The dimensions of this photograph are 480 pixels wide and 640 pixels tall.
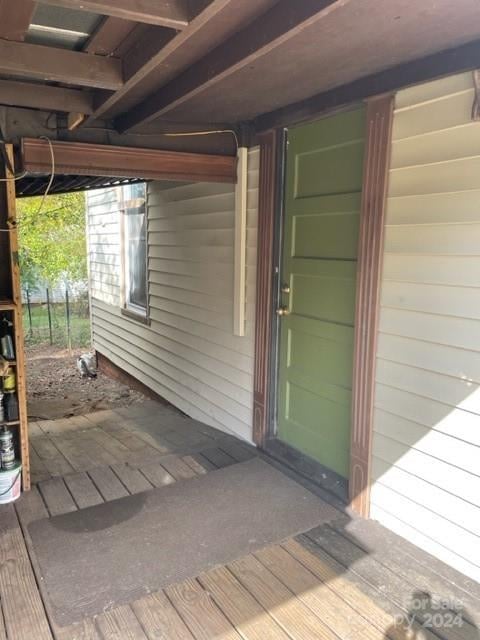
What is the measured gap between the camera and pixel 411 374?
2.27m

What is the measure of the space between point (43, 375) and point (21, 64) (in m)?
6.14

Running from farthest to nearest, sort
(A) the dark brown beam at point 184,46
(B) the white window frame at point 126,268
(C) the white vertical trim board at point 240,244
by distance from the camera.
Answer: (B) the white window frame at point 126,268, (C) the white vertical trim board at point 240,244, (A) the dark brown beam at point 184,46

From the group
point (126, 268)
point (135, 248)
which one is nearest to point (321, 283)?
point (135, 248)

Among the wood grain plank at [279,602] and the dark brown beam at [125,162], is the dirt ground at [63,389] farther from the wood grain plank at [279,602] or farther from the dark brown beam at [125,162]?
the wood grain plank at [279,602]

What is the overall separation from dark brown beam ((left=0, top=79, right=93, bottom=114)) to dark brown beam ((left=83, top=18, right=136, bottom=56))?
20.8 inches

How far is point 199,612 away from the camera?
6.15 feet

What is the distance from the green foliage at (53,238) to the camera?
931 centimetres

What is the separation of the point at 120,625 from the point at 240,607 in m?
0.45

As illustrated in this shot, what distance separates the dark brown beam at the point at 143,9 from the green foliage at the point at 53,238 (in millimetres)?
8344

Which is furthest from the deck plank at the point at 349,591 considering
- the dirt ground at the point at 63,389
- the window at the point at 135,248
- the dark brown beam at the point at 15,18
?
the window at the point at 135,248

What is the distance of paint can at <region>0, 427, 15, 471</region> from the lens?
2703 mm

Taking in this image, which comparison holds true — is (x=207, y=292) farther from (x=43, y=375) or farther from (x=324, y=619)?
(x=43, y=375)

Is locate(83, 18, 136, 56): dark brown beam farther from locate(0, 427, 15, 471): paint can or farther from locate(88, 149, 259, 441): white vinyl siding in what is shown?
locate(0, 427, 15, 471): paint can

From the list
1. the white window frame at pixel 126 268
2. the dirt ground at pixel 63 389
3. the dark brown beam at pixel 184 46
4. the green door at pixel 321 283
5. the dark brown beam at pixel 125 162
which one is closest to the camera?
the dark brown beam at pixel 184 46
